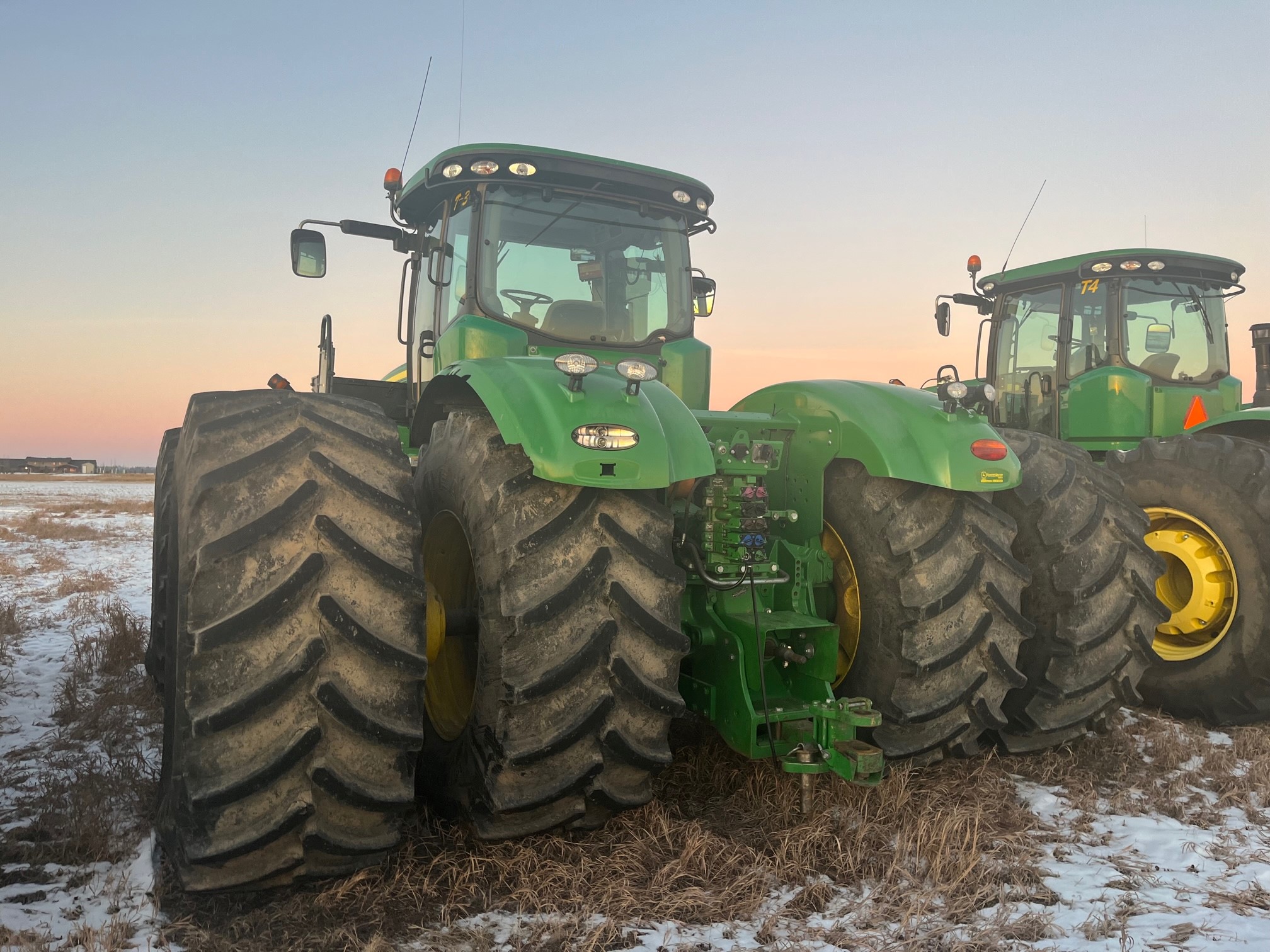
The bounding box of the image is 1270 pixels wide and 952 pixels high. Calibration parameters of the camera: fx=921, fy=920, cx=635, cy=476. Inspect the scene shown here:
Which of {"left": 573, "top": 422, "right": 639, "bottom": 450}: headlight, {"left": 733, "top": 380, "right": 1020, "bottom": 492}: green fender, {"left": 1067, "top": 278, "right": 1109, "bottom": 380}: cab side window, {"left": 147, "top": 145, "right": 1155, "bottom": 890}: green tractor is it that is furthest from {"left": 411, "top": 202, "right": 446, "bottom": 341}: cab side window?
{"left": 1067, "top": 278, "right": 1109, "bottom": 380}: cab side window

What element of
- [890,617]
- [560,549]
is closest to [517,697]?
[560,549]

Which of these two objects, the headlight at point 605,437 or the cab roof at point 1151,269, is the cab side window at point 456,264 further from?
the cab roof at point 1151,269

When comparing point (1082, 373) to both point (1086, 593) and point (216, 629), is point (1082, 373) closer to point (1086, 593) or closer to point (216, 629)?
point (1086, 593)

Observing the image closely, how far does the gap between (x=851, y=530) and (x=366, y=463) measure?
1.80 meters

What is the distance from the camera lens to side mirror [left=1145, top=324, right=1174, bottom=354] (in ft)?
24.0

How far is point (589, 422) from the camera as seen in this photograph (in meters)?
2.71

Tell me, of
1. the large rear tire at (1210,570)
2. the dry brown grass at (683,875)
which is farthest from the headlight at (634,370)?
the large rear tire at (1210,570)

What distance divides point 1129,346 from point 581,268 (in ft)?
16.3

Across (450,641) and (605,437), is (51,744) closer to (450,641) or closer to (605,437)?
(450,641)

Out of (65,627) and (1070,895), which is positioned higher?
(1070,895)

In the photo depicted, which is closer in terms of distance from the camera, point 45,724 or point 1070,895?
point 1070,895

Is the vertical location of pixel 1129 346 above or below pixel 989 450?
above

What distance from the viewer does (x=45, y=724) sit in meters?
4.62

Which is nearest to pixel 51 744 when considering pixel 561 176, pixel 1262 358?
pixel 561 176
